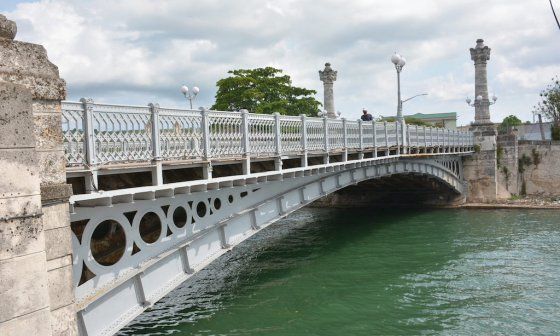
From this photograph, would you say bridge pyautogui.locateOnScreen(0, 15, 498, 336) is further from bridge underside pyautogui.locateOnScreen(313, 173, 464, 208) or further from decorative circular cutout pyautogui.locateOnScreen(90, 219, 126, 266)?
bridge underside pyautogui.locateOnScreen(313, 173, 464, 208)

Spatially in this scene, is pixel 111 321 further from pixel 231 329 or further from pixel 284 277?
pixel 284 277

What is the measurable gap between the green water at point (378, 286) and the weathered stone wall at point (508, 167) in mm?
10278

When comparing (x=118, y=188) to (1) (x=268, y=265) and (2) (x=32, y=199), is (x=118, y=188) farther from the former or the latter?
(1) (x=268, y=265)

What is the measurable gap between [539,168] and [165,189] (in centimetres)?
3232

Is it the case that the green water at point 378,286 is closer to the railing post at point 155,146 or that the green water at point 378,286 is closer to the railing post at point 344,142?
the railing post at point 344,142

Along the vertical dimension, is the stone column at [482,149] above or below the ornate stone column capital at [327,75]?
below

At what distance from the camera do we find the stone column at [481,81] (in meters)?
37.1

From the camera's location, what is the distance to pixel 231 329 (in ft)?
38.5

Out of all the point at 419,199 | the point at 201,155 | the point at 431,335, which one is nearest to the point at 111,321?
the point at 201,155

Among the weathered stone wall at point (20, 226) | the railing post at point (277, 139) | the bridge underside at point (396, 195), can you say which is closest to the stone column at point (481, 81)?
the bridge underside at point (396, 195)

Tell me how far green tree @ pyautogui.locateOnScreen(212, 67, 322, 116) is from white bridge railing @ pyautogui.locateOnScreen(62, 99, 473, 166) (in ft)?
71.1

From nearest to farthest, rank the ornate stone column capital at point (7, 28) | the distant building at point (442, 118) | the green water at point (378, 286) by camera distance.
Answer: the ornate stone column capital at point (7, 28) → the green water at point (378, 286) → the distant building at point (442, 118)

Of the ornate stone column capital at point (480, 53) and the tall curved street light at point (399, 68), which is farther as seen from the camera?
the ornate stone column capital at point (480, 53)

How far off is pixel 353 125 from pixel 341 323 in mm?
8194
